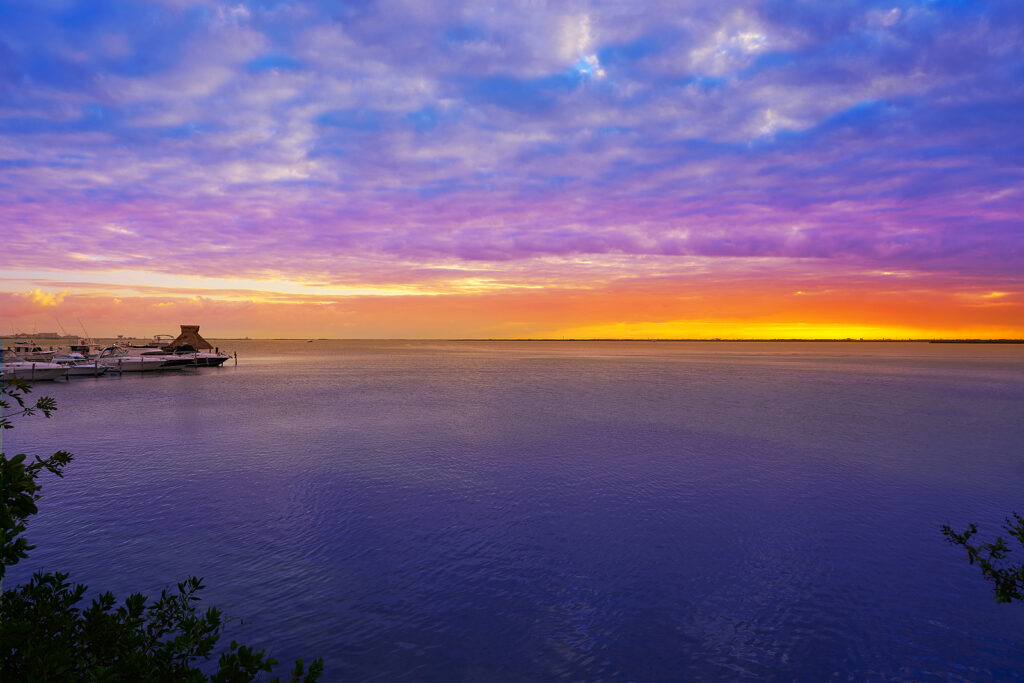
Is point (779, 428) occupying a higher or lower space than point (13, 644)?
lower

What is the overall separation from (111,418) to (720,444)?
41017mm

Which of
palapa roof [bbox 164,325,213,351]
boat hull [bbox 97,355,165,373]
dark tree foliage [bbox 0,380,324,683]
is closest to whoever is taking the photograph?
dark tree foliage [bbox 0,380,324,683]

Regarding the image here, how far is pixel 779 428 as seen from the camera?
34.3 metres

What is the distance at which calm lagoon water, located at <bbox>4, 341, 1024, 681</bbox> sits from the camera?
1003 cm

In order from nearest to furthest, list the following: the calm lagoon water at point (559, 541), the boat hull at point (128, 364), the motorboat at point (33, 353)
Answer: the calm lagoon water at point (559, 541), the boat hull at point (128, 364), the motorboat at point (33, 353)

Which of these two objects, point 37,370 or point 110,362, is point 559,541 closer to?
point 37,370

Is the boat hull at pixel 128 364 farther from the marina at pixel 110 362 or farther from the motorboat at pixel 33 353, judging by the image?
the motorboat at pixel 33 353

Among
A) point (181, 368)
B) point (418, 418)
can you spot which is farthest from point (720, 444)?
point (181, 368)

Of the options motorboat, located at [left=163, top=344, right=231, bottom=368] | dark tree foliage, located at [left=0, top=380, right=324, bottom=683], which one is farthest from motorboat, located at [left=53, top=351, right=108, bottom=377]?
dark tree foliage, located at [left=0, top=380, right=324, bottom=683]

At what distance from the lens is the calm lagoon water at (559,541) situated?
32.9 ft

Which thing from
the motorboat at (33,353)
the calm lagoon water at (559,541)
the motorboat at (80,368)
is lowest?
the calm lagoon water at (559,541)

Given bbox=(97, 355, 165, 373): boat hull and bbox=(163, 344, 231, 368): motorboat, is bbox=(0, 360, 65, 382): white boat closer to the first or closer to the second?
bbox=(97, 355, 165, 373): boat hull

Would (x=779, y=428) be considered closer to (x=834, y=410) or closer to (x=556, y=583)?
(x=834, y=410)

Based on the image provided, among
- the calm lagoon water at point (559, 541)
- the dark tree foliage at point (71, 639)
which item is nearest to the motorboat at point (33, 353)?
the calm lagoon water at point (559, 541)
